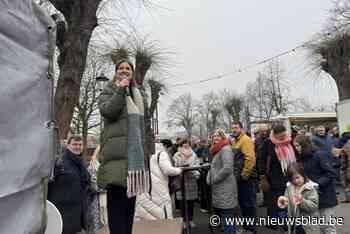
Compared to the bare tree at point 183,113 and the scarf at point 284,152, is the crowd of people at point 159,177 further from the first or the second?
the bare tree at point 183,113

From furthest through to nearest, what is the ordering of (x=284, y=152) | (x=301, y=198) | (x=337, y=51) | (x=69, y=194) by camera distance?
(x=337, y=51) < (x=284, y=152) < (x=301, y=198) < (x=69, y=194)

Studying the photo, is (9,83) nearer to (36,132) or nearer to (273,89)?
(36,132)

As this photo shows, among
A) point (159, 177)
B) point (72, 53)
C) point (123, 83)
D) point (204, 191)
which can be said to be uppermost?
point (72, 53)

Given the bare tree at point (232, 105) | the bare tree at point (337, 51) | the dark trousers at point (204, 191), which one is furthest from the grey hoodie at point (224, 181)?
the bare tree at point (232, 105)

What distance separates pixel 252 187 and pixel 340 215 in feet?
7.55

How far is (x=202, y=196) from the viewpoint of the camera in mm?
7945

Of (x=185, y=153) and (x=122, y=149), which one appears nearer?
(x=122, y=149)

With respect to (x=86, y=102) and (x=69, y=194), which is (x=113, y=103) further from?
(x=86, y=102)

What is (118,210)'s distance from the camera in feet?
9.34

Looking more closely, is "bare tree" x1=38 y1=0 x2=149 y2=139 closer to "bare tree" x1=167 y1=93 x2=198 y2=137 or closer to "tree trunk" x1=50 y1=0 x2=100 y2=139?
"tree trunk" x1=50 y1=0 x2=100 y2=139

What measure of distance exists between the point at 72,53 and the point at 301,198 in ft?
18.6

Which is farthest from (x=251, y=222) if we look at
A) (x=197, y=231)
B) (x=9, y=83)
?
(x=9, y=83)

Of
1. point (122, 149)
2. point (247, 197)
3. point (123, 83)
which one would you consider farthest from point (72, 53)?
point (122, 149)

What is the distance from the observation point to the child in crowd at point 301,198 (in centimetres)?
454
